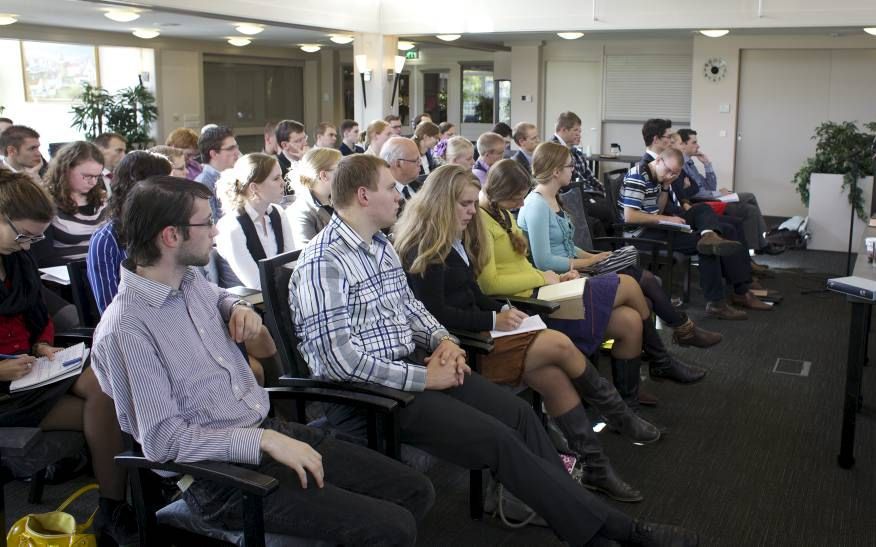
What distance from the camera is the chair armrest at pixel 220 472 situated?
1.81 m

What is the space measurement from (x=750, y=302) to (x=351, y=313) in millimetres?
4377

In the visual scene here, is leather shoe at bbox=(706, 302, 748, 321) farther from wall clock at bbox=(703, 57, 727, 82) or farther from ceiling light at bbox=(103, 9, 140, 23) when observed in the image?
wall clock at bbox=(703, 57, 727, 82)

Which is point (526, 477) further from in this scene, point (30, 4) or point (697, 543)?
point (30, 4)

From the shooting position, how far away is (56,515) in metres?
2.44

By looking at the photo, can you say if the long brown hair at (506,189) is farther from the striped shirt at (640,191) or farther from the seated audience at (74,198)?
the striped shirt at (640,191)

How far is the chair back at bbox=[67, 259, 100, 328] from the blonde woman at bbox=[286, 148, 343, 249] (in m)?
1.34

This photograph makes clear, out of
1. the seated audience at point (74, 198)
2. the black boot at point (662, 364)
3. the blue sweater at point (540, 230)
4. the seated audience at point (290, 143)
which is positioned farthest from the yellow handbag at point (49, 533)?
the seated audience at point (290, 143)

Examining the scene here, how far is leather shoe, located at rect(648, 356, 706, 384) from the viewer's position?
446 cm

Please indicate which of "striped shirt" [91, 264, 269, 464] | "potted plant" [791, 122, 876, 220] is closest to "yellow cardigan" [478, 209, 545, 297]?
"striped shirt" [91, 264, 269, 464]

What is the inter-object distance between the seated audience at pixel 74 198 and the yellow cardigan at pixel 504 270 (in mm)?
1845

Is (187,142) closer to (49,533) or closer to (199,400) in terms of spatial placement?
(49,533)

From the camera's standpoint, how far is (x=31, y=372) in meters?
2.59

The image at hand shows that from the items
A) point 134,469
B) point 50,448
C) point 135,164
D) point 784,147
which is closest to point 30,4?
point 135,164

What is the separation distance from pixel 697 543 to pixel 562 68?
11908mm
